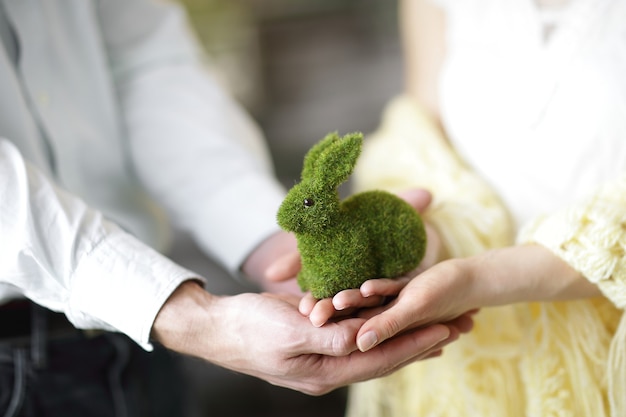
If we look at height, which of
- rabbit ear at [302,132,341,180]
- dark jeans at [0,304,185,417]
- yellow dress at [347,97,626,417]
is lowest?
dark jeans at [0,304,185,417]

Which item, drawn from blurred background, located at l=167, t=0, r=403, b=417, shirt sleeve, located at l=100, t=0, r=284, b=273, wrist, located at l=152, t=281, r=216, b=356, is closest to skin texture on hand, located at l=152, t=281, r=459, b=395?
wrist, located at l=152, t=281, r=216, b=356

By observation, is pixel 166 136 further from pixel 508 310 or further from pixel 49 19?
pixel 508 310

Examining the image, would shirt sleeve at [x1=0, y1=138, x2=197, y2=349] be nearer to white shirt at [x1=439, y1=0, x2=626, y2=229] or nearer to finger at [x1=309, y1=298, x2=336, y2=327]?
finger at [x1=309, y1=298, x2=336, y2=327]

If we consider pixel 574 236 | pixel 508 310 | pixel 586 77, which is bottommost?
pixel 508 310

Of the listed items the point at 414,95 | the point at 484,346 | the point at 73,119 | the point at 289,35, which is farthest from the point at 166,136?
the point at 289,35

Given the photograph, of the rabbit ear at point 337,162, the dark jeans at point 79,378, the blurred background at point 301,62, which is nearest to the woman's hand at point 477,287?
the rabbit ear at point 337,162

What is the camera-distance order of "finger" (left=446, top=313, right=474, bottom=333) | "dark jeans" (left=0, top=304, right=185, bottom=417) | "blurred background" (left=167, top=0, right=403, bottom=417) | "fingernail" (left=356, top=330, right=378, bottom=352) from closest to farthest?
"fingernail" (left=356, top=330, right=378, bottom=352)
"finger" (left=446, top=313, right=474, bottom=333)
"dark jeans" (left=0, top=304, right=185, bottom=417)
"blurred background" (left=167, top=0, right=403, bottom=417)

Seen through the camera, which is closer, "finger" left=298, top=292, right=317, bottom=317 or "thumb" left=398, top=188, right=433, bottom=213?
"finger" left=298, top=292, right=317, bottom=317
